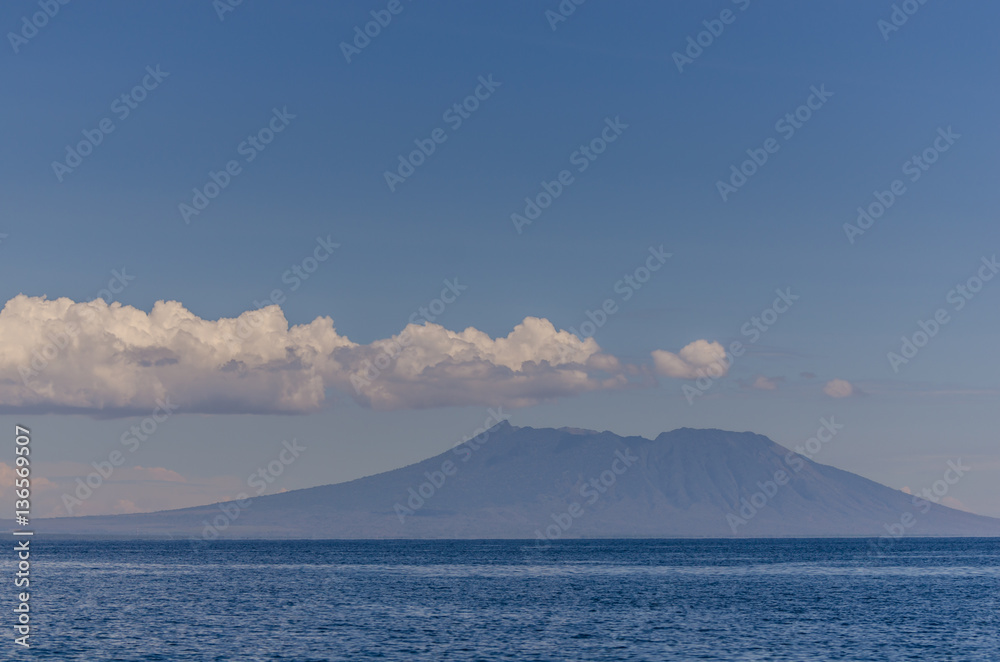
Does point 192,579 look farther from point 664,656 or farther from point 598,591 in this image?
point 664,656

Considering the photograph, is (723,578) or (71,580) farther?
(723,578)

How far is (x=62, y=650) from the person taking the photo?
238ft

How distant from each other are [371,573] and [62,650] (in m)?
99.0

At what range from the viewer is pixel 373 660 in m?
68.9

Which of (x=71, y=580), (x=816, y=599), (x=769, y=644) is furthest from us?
(x=71, y=580)

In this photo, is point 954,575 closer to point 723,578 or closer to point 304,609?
point 723,578

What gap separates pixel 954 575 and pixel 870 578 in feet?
68.4

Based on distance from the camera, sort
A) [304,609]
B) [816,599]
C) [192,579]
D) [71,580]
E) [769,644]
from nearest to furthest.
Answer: [769,644]
[304,609]
[816,599]
[71,580]
[192,579]

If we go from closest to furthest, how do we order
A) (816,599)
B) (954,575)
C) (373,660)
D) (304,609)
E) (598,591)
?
(373,660) → (304,609) → (816,599) → (598,591) → (954,575)

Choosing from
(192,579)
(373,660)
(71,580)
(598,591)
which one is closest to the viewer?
(373,660)

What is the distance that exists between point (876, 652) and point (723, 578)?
274 ft

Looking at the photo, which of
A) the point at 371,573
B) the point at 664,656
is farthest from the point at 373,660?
the point at 371,573

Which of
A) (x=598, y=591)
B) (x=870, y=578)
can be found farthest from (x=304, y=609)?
(x=870, y=578)

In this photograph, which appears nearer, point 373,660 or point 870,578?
point 373,660
